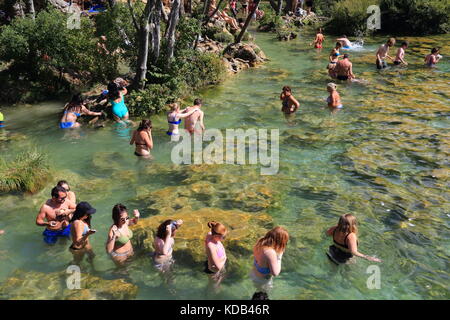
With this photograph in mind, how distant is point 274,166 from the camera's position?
10.7m

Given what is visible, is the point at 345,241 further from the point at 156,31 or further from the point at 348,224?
the point at 156,31

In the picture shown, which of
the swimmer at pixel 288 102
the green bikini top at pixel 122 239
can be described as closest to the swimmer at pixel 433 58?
the swimmer at pixel 288 102

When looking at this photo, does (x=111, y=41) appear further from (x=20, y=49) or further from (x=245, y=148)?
(x=245, y=148)

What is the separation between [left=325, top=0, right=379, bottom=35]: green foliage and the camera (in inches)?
1163

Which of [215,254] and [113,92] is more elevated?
[113,92]

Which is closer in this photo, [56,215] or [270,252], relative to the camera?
[270,252]

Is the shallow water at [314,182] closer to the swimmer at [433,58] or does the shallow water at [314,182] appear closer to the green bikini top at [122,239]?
the green bikini top at [122,239]

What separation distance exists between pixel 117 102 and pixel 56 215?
6.57m

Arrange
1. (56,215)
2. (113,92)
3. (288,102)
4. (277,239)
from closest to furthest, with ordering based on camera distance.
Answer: (277,239) → (56,215) → (113,92) → (288,102)

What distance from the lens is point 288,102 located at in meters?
13.8

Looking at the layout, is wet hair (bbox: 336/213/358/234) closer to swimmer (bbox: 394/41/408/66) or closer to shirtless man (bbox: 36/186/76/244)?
shirtless man (bbox: 36/186/76/244)

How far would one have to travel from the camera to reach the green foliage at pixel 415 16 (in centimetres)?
2767

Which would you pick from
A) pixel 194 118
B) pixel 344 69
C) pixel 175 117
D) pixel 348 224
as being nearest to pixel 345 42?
pixel 344 69

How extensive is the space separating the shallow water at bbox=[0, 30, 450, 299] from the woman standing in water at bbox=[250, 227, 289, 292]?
50cm
